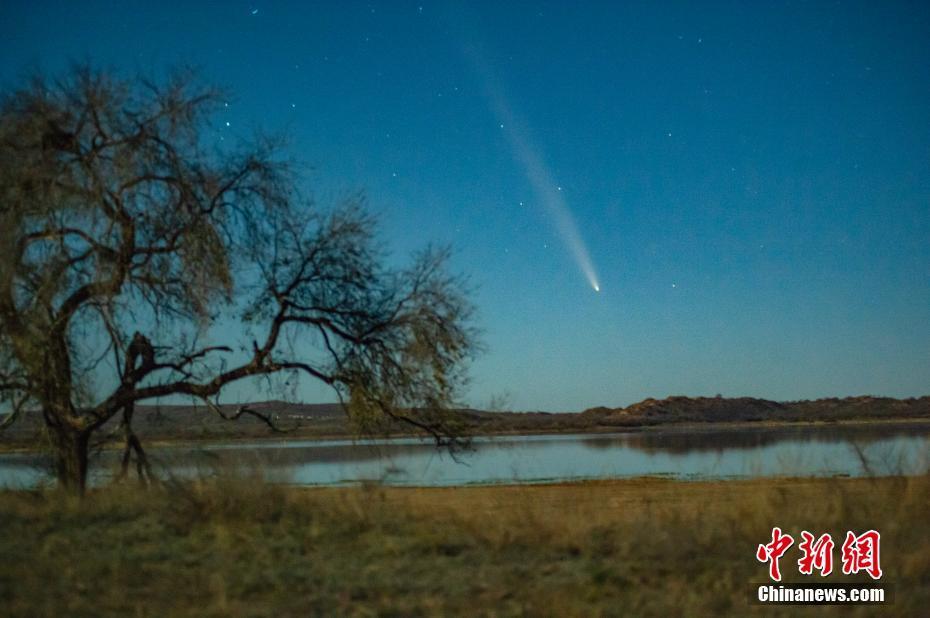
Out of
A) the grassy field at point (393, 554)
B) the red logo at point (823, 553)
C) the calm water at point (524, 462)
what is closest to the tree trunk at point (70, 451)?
the calm water at point (524, 462)

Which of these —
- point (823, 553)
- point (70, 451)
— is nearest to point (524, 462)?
point (70, 451)

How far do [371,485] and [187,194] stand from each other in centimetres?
651

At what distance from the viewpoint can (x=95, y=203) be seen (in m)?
13.5

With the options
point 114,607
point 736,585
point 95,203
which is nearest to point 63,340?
point 95,203

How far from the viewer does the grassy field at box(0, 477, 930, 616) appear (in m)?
6.48

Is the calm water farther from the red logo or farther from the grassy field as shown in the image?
the red logo

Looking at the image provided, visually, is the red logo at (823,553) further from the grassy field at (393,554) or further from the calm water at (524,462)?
the calm water at (524,462)

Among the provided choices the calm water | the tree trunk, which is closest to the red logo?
the calm water

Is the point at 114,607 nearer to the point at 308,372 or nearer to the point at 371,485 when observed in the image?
the point at 371,485

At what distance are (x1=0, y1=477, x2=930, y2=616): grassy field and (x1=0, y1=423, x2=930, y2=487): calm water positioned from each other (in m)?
0.67

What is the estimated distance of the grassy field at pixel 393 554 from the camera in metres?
6.48

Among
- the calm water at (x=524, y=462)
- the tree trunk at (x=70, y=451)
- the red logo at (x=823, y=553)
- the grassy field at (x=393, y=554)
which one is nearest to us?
the grassy field at (x=393, y=554)

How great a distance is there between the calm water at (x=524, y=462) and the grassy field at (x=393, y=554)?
665 millimetres

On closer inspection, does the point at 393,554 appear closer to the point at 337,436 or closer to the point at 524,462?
the point at 524,462
